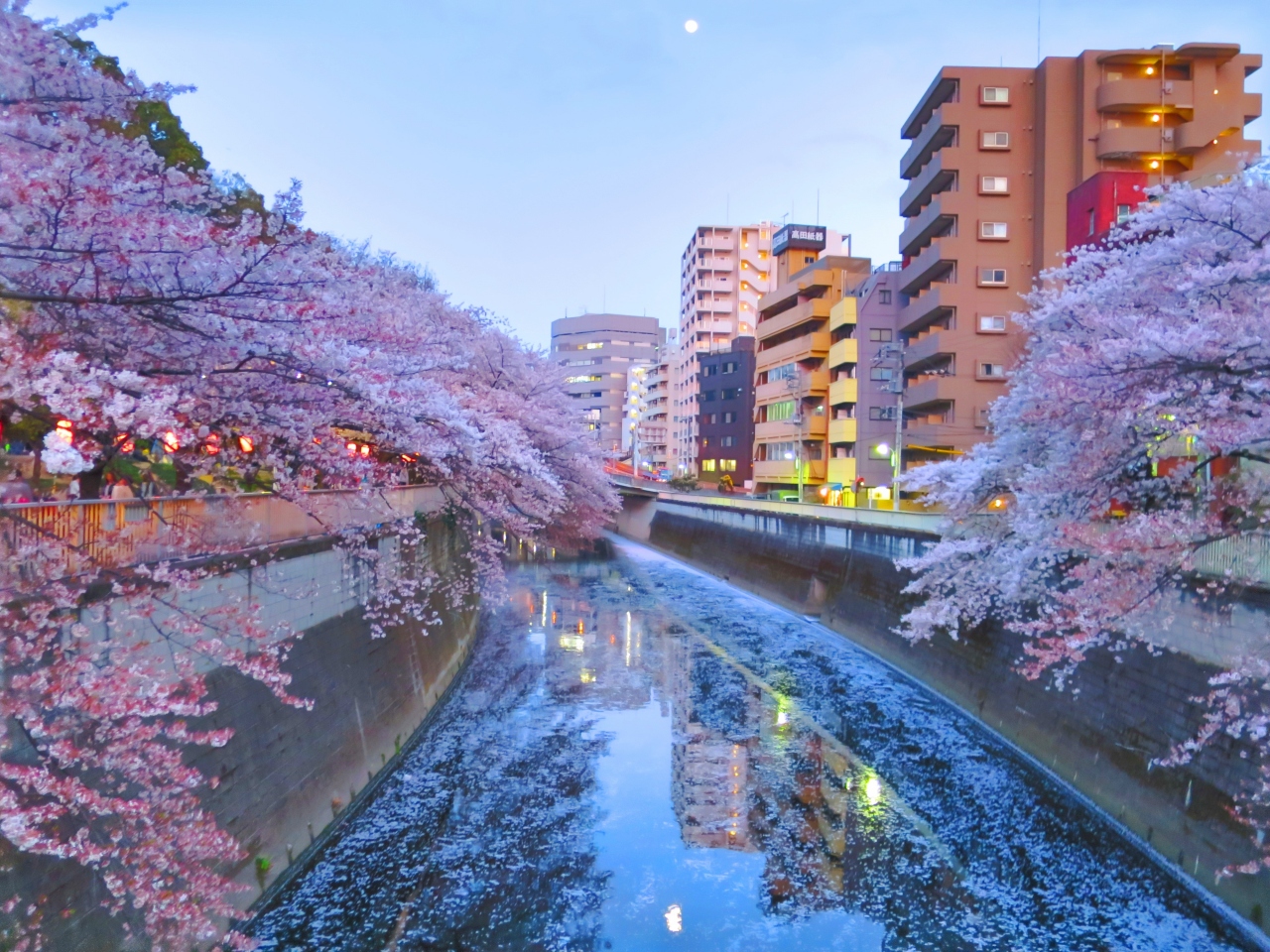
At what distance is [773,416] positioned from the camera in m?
53.8

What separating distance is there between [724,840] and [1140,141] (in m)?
32.1

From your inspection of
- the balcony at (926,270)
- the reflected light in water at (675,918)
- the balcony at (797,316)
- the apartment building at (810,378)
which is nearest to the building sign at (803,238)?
the apartment building at (810,378)

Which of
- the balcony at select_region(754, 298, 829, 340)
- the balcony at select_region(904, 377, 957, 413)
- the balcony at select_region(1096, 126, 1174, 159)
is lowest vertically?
the balcony at select_region(904, 377, 957, 413)

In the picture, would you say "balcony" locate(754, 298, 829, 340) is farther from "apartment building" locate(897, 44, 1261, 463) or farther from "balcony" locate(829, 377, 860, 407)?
"apartment building" locate(897, 44, 1261, 463)

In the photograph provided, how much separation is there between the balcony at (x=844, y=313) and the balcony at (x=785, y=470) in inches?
324

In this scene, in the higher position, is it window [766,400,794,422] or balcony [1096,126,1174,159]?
balcony [1096,126,1174,159]

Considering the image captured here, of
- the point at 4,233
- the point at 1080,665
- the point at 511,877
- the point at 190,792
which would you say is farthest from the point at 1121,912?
the point at 4,233

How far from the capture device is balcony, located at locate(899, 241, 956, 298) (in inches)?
1382

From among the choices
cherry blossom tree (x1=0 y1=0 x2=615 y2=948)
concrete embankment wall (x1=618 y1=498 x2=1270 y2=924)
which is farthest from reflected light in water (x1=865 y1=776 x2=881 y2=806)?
cherry blossom tree (x1=0 y1=0 x2=615 y2=948)

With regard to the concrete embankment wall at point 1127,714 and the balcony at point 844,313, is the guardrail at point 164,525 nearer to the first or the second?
the concrete embankment wall at point 1127,714

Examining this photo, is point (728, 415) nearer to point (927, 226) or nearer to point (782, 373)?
point (782, 373)

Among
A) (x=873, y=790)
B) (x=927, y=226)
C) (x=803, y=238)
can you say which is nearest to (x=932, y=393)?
(x=927, y=226)

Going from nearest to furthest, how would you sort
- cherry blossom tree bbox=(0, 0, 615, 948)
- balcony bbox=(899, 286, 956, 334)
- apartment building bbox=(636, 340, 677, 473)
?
cherry blossom tree bbox=(0, 0, 615, 948), balcony bbox=(899, 286, 956, 334), apartment building bbox=(636, 340, 677, 473)

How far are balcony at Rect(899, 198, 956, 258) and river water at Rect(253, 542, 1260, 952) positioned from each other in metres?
23.1
